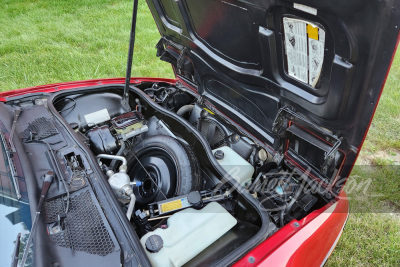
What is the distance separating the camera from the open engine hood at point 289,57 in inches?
43.0

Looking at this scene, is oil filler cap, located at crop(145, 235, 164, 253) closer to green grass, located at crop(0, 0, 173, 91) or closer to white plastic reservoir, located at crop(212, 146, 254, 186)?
white plastic reservoir, located at crop(212, 146, 254, 186)

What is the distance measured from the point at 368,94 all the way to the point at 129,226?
1.14 meters

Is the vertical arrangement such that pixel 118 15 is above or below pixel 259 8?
above

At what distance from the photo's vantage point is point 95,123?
2.28 meters

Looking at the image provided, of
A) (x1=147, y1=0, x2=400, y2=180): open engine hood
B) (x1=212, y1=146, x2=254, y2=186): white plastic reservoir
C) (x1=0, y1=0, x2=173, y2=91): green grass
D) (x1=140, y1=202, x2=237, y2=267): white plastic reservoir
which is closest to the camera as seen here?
(x1=147, y1=0, x2=400, y2=180): open engine hood

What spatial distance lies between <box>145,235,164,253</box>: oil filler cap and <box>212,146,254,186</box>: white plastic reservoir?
2.13ft

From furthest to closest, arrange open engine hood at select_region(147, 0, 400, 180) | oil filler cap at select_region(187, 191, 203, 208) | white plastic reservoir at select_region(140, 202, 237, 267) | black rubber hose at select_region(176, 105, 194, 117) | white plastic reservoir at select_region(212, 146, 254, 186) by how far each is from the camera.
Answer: black rubber hose at select_region(176, 105, 194, 117), white plastic reservoir at select_region(212, 146, 254, 186), oil filler cap at select_region(187, 191, 203, 208), white plastic reservoir at select_region(140, 202, 237, 267), open engine hood at select_region(147, 0, 400, 180)

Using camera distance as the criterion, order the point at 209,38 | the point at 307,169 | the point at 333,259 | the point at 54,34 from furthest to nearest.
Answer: the point at 54,34 → the point at 333,259 → the point at 209,38 → the point at 307,169

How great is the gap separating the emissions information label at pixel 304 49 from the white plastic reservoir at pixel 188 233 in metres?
0.82

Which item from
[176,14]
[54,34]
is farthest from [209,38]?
[54,34]

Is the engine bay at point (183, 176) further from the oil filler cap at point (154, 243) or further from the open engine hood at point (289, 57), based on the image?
the open engine hood at point (289, 57)

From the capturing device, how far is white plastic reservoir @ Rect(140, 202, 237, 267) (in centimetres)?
140

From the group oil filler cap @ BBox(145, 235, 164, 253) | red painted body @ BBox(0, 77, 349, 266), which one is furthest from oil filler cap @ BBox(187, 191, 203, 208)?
red painted body @ BBox(0, 77, 349, 266)

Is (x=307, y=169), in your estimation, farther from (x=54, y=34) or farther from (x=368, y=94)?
(x=54, y=34)
